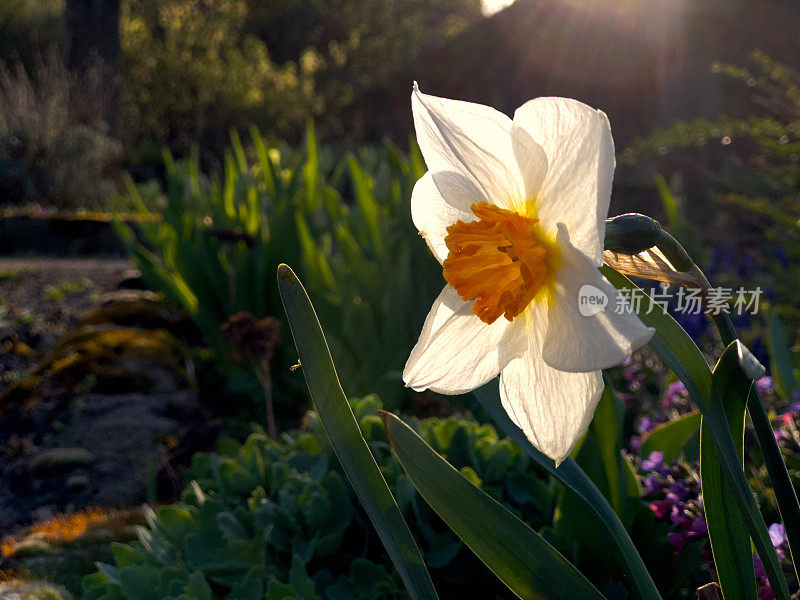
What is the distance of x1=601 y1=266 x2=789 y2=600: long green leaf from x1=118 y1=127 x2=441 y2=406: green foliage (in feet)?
5.22

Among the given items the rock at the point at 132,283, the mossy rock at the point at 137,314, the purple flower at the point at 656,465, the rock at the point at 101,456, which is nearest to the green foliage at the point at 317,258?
the mossy rock at the point at 137,314

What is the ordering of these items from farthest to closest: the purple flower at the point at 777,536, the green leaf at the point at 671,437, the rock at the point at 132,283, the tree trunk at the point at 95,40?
the tree trunk at the point at 95,40, the rock at the point at 132,283, the green leaf at the point at 671,437, the purple flower at the point at 777,536

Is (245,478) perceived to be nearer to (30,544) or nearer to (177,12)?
(30,544)

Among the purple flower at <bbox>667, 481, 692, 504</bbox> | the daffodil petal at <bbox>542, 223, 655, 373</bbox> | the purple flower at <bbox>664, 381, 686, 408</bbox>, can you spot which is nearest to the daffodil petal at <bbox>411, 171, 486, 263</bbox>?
the daffodil petal at <bbox>542, 223, 655, 373</bbox>

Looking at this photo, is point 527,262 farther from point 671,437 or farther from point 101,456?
point 101,456

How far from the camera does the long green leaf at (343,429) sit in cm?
58

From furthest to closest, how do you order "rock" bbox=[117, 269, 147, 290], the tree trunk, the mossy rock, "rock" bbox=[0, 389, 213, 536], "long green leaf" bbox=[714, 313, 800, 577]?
the tree trunk < "rock" bbox=[117, 269, 147, 290] < the mossy rock < "rock" bbox=[0, 389, 213, 536] < "long green leaf" bbox=[714, 313, 800, 577]

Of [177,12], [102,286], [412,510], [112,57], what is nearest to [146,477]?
[412,510]

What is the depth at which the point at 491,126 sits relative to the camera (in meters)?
0.59

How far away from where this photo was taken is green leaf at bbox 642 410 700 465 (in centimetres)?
106

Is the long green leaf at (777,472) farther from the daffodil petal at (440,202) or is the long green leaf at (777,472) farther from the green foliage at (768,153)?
the green foliage at (768,153)

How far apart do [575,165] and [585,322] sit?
0.42 ft

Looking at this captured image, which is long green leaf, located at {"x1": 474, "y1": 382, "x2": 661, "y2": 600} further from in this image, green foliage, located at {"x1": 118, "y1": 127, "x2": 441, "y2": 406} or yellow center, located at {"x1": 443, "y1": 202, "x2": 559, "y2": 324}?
green foliage, located at {"x1": 118, "y1": 127, "x2": 441, "y2": 406}

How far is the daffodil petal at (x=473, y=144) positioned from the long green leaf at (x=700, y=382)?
0.15 metres
